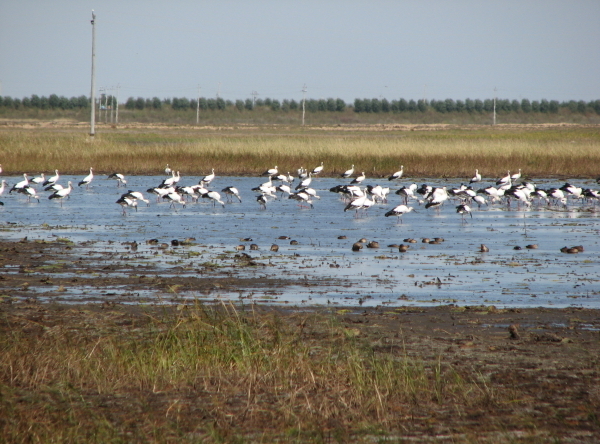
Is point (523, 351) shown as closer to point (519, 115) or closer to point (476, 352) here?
point (476, 352)

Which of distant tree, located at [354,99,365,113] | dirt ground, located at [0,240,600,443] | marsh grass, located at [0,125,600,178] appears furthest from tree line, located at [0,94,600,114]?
dirt ground, located at [0,240,600,443]

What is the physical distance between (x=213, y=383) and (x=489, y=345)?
108 inches

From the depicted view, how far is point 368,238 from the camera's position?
1647 cm

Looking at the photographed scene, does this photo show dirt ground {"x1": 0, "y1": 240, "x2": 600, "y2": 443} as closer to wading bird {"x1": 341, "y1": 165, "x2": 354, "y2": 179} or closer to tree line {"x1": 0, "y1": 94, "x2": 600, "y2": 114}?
wading bird {"x1": 341, "y1": 165, "x2": 354, "y2": 179}

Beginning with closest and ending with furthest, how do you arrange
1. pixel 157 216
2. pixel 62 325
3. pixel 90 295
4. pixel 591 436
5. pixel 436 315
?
pixel 591 436
pixel 62 325
pixel 436 315
pixel 90 295
pixel 157 216

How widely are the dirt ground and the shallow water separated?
753 mm

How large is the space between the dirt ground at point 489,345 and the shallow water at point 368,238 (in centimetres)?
75

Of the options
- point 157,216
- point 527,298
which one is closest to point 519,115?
point 157,216

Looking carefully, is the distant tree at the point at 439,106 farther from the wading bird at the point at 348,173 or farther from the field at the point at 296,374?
the field at the point at 296,374

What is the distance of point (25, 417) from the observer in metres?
5.55

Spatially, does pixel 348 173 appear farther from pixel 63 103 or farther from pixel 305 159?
pixel 63 103

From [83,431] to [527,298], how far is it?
6.44 metres

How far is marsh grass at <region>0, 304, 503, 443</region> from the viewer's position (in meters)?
5.48

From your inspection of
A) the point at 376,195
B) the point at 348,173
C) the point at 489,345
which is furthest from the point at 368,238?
the point at 348,173
